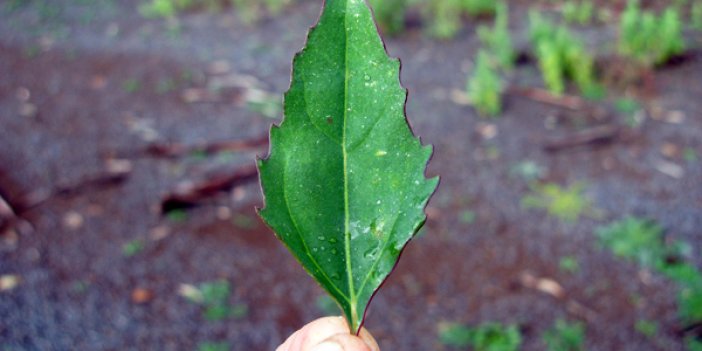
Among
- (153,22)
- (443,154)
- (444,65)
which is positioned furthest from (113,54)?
(443,154)

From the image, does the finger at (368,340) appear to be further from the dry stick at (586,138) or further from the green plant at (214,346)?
the dry stick at (586,138)

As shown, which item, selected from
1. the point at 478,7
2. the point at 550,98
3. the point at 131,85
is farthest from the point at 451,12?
the point at 131,85

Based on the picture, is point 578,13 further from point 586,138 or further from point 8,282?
point 8,282

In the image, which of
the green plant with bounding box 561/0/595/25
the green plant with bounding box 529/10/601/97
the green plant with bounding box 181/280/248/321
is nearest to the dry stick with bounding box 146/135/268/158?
the green plant with bounding box 181/280/248/321

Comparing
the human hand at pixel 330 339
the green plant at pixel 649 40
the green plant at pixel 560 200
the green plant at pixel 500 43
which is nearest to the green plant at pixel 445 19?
the green plant at pixel 500 43

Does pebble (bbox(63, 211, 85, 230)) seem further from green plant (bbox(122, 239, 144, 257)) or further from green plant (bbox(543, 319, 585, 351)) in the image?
green plant (bbox(543, 319, 585, 351))

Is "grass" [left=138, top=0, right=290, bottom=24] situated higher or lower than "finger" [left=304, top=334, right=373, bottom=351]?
lower
